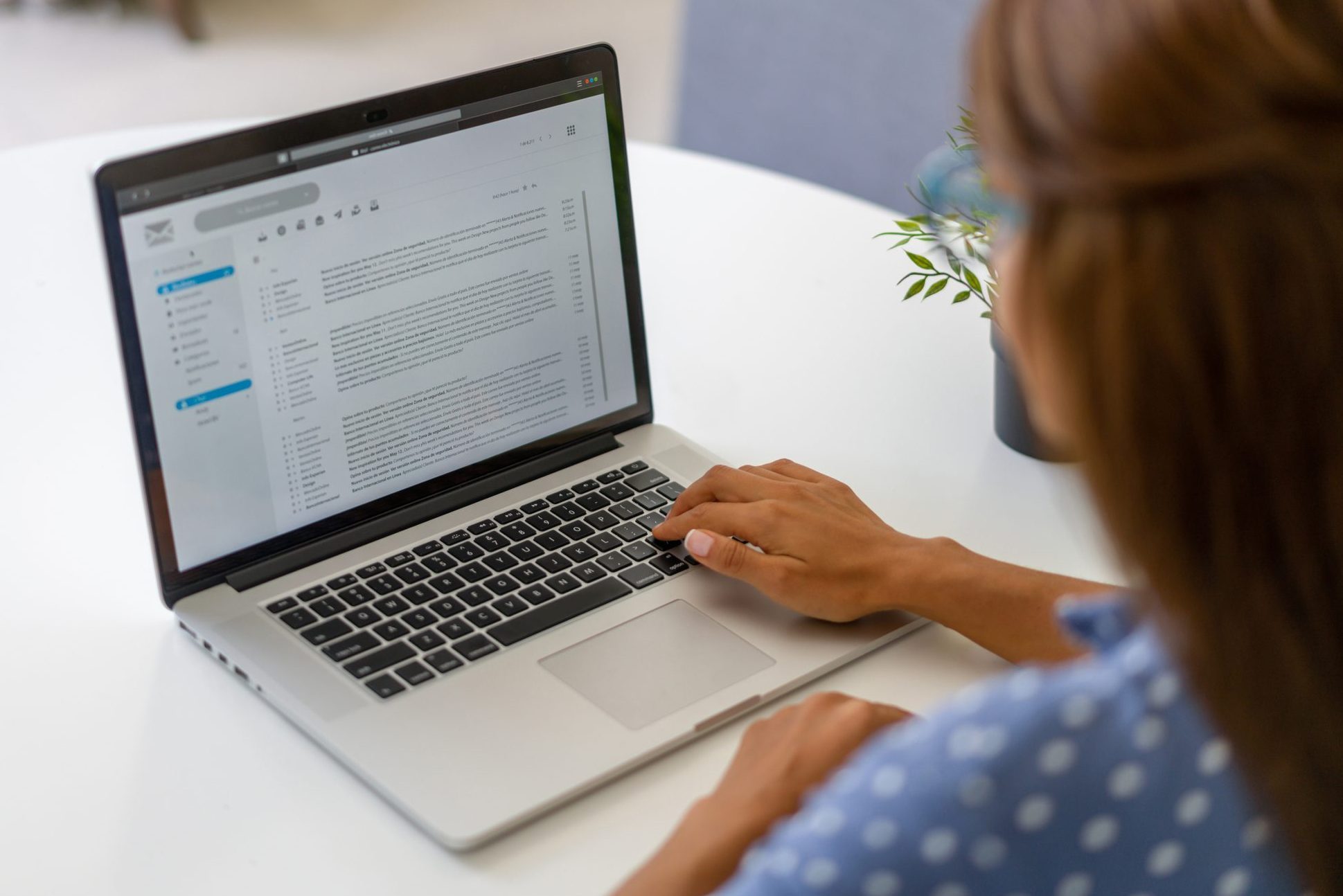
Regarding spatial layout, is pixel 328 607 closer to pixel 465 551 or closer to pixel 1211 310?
pixel 465 551

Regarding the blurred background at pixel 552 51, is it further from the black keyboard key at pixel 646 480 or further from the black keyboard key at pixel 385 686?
the black keyboard key at pixel 385 686

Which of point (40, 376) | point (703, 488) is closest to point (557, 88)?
point (703, 488)

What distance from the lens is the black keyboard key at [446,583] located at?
83 cm

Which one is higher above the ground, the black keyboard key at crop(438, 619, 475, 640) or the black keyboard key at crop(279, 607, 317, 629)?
the black keyboard key at crop(279, 607, 317, 629)

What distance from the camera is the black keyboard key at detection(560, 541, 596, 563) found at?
2.86ft

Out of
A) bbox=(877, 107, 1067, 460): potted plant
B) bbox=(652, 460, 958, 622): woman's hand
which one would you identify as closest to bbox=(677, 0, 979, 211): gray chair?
bbox=(877, 107, 1067, 460): potted plant

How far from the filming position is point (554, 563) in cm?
86

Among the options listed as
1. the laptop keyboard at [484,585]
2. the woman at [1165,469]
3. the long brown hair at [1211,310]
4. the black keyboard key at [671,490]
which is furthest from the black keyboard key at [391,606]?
the long brown hair at [1211,310]

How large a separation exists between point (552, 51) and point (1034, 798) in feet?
8.70

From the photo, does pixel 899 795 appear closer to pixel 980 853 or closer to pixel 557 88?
pixel 980 853

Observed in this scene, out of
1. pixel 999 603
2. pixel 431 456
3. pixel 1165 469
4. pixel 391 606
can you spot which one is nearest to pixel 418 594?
pixel 391 606

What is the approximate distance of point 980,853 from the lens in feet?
1.66

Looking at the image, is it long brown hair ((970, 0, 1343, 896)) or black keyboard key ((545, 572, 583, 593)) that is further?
black keyboard key ((545, 572, 583, 593))

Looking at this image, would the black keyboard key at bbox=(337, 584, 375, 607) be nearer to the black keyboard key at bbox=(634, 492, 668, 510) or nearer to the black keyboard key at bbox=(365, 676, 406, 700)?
the black keyboard key at bbox=(365, 676, 406, 700)
